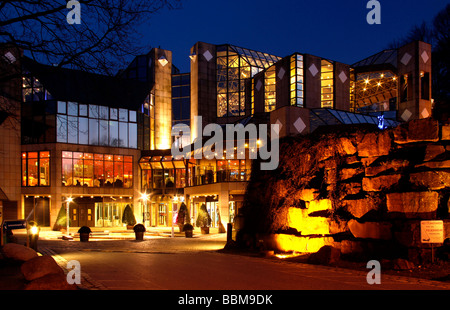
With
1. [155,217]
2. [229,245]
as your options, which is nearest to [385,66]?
[155,217]

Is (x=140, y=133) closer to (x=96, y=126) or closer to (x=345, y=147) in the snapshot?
(x=96, y=126)

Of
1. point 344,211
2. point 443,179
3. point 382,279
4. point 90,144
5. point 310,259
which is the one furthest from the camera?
point 90,144

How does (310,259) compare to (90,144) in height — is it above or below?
below

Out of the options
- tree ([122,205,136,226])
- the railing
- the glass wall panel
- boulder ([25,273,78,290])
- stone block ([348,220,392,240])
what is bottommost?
tree ([122,205,136,226])

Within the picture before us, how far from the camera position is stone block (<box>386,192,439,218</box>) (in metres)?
12.7

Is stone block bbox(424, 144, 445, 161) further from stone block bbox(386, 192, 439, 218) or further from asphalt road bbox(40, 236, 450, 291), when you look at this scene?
asphalt road bbox(40, 236, 450, 291)

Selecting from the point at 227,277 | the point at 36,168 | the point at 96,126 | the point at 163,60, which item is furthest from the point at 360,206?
the point at 163,60

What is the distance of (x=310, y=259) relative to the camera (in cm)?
1416

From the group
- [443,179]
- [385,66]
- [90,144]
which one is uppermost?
[385,66]

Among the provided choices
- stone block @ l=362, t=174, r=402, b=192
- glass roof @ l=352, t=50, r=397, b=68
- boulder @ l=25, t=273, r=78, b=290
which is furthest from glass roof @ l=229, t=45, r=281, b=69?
boulder @ l=25, t=273, r=78, b=290

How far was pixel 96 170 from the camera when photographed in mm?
51281

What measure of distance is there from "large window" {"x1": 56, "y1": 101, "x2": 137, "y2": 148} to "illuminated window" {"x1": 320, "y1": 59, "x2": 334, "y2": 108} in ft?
71.4
